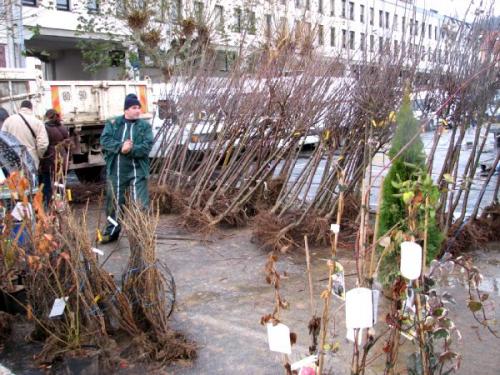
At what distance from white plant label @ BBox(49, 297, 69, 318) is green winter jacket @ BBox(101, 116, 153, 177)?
3.04 metres

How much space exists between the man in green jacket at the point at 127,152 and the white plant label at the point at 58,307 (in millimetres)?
2841

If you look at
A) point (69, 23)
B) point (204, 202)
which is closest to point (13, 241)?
point (204, 202)

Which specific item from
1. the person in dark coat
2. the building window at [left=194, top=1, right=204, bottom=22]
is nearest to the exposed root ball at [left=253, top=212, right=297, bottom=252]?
the person in dark coat

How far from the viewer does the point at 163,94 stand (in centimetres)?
1118

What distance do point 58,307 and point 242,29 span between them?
42.8 ft

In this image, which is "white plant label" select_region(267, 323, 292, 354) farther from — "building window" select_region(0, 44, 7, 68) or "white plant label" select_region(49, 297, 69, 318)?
"building window" select_region(0, 44, 7, 68)

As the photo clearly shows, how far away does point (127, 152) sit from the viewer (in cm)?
645

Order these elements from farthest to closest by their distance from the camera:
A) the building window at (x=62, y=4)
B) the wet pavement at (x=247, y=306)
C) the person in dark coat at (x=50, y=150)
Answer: the building window at (x=62, y=4)
the person in dark coat at (x=50, y=150)
the wet pavement at (x=247, y=306)

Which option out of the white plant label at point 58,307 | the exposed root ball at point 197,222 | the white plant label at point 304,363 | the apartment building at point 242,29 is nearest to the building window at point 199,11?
the apartment building at point 242,29

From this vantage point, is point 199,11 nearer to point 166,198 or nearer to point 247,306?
point 166,198

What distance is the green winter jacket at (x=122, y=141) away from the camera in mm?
6516

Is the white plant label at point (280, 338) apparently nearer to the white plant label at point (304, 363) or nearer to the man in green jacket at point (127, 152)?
the white plant label at point (304, 363)

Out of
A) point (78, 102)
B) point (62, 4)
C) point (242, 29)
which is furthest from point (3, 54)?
point (78, 102)

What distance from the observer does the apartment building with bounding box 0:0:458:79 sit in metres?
6.82
